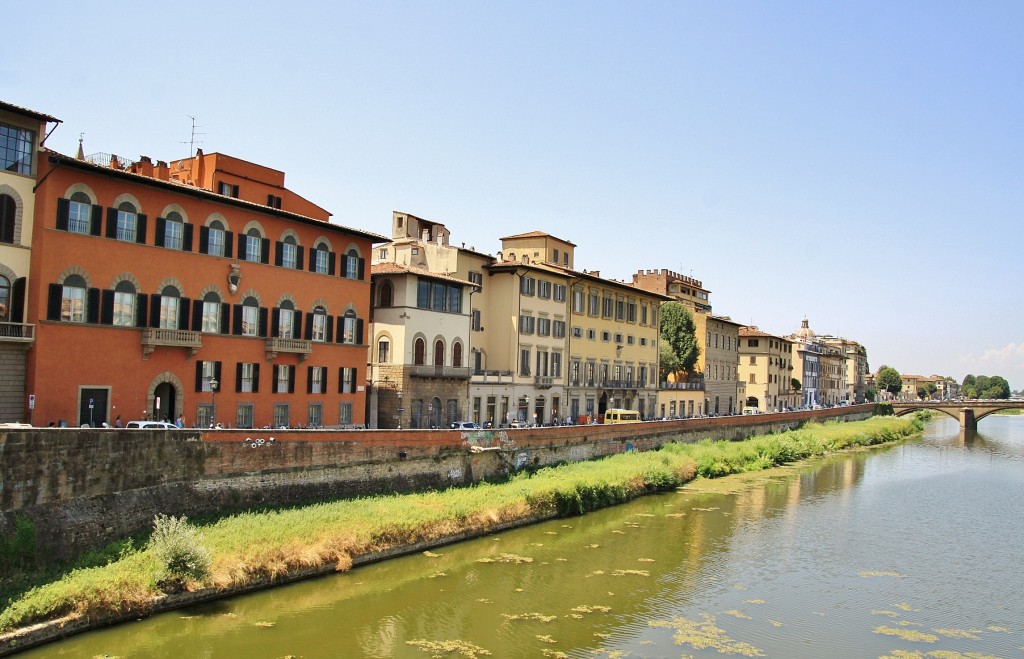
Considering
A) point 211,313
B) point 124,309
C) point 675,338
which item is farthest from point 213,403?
point 675,338

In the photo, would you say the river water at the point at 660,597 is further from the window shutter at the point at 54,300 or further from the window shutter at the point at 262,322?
the window shutter at the point at 262,322

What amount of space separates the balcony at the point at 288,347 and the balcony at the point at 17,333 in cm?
856

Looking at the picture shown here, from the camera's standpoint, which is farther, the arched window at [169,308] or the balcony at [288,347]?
the balcony at [288,347]

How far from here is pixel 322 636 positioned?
19359 millimetres

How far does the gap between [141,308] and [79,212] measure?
369 centimetres

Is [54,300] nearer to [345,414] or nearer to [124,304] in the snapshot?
[124,304]

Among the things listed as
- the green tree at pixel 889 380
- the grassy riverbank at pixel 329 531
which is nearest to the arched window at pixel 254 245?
the grassy riverbank at pixel 329 531

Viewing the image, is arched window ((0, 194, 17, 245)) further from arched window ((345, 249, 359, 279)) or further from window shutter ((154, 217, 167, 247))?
arched window ((345, 249, 359, 279))

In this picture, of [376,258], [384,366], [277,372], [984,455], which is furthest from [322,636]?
[984,455]

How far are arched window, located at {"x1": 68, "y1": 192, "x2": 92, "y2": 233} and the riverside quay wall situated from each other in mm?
7779

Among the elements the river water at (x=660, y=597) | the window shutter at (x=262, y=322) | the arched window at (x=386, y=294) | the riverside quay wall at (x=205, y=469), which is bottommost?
the river water at (x=660, y=597)

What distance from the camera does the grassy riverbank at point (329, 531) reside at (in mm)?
18594

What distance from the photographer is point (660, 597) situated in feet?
76.6

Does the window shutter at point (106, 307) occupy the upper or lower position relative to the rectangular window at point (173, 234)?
lower
